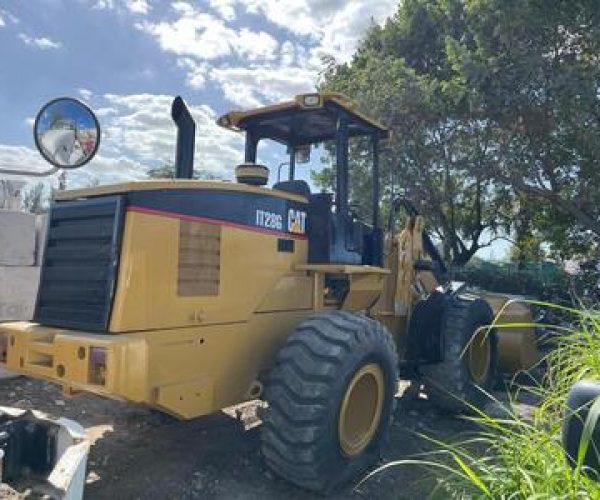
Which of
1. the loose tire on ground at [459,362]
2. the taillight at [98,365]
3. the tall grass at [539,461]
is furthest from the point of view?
the loose tire on ground at [459,362]

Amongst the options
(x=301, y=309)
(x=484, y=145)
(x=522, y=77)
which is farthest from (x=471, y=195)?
(x=301, y=309)

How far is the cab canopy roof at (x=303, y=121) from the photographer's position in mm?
5406

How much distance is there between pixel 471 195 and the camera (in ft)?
68.2

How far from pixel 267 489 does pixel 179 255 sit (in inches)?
70.3

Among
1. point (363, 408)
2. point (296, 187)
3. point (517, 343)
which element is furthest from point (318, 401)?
point (517, 343)

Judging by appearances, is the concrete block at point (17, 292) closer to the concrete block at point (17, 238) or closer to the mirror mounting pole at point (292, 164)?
the concrete block at point (17, 238)

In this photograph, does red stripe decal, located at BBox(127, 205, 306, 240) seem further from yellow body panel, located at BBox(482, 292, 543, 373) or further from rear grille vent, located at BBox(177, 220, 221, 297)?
yellow body panel, located at BBox(482, 292, 543, 373)

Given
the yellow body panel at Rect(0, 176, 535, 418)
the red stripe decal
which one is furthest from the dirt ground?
the red stripe decal

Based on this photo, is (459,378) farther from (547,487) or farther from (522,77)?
(522,77)

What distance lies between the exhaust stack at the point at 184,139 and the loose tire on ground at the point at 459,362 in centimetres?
330

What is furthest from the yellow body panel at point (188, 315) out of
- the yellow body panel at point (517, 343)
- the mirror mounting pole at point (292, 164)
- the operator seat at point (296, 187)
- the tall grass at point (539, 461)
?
the yellow body panel at point (517, 343)

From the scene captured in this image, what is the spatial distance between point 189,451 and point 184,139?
2.51m

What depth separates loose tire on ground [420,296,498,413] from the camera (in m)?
6.57

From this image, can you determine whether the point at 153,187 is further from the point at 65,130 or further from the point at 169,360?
the point at 169,360
